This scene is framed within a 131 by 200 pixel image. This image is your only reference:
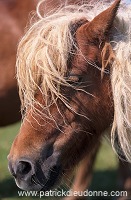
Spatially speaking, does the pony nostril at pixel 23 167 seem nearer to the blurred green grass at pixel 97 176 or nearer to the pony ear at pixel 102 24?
the pony ear at pixel 102 24

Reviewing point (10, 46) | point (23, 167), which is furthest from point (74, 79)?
point (10, 46)

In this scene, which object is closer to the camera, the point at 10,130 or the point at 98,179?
the point at 98,179

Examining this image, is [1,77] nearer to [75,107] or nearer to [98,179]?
[75,107]

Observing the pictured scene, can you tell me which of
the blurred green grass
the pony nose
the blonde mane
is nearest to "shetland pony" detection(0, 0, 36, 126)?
the blurred green grass

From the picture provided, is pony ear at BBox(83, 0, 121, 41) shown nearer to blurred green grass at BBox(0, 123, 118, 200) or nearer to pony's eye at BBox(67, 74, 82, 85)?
pony's eye at BBox(67, 74, 82, 85)

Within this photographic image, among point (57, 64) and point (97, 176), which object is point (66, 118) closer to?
point (57, 64)

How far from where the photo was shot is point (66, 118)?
2045 mm

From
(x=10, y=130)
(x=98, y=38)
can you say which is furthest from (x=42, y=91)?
(x=10, y=130)

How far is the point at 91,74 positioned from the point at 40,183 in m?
0.51

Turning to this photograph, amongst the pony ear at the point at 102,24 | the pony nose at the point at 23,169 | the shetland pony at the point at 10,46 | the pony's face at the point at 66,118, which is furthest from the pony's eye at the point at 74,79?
the shetland pony at the point at 10,46

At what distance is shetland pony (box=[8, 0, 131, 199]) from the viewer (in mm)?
1984

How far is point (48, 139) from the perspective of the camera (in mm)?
2021

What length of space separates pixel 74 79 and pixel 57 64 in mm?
94

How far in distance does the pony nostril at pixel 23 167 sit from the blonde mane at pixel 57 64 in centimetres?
24
